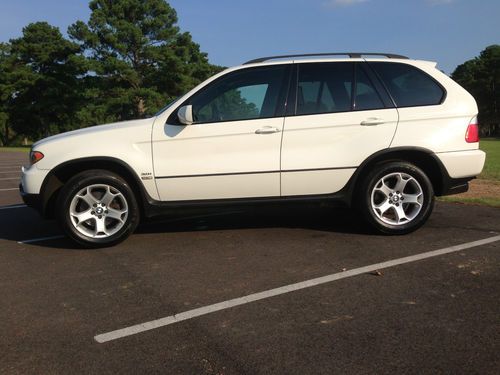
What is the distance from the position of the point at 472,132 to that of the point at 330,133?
1543mm

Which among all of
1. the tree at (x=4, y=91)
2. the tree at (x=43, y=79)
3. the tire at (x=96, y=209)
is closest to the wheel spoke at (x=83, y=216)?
the tire at (x=96, y=209)

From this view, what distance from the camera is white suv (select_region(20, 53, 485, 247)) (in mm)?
5055

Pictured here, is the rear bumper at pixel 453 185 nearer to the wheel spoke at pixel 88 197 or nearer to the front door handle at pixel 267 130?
the front door handle at pixel 267 130

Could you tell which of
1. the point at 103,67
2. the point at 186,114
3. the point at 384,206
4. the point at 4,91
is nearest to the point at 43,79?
the point at 4,91

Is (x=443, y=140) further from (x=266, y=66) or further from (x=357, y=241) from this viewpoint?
(x=266, y=66)

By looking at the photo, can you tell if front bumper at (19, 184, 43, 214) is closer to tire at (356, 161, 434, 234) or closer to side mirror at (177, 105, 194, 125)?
side mirror at (177, 105, 194, 125)

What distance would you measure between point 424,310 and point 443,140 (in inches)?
96.5

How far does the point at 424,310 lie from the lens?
334cm

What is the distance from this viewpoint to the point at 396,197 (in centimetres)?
535

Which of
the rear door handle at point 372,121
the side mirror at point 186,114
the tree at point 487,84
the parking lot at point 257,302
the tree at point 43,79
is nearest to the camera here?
the parking lot at point 257,302

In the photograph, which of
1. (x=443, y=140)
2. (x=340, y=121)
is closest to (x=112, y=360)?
(x=340, y=121)

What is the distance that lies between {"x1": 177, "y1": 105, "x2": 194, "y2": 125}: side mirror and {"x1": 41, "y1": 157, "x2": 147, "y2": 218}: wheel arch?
738 millimetres

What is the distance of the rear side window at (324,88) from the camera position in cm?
522

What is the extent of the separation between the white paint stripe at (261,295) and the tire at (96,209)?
198cm
